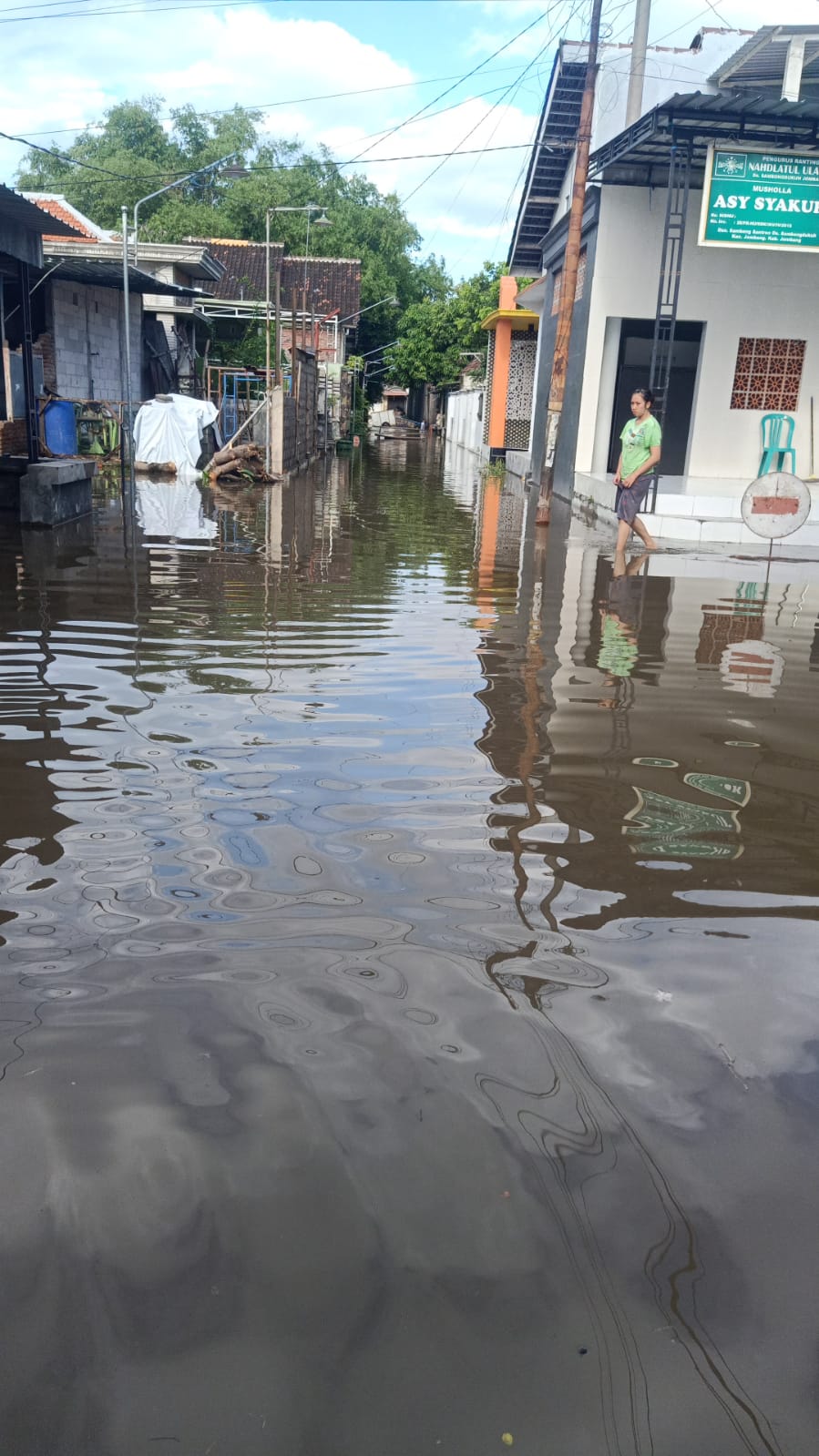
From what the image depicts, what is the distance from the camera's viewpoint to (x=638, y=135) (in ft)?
50.6

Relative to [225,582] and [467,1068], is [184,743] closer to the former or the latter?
[467,1068]

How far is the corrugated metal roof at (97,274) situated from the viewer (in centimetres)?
1983

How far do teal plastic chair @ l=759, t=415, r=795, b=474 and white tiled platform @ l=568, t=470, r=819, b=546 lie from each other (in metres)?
1.68

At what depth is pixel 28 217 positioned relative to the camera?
40.7 ft

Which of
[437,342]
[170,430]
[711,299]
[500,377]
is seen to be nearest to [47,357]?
[170,430]

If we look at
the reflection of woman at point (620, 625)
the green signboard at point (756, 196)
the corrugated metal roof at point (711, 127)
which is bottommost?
the reflection of woman at point (620, 625)

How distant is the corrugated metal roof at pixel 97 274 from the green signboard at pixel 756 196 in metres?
10.1

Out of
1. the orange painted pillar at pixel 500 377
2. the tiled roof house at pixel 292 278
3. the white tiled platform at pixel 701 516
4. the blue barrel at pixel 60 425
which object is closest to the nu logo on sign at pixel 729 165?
the white tiled platform at pixel 701 516

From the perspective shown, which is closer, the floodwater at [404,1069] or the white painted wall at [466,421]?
the floodwater at [404,1069]

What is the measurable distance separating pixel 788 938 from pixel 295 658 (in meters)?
4.23

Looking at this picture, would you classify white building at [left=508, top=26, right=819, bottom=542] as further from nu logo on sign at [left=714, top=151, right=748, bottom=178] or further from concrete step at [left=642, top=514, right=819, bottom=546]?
concrete step at [left=642, top=514, right=819, bottom=546]

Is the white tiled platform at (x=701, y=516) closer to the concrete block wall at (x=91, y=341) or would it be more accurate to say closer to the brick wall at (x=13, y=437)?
the brick wall at (x=13, y=437)

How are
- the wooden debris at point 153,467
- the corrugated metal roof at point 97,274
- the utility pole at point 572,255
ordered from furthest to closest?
the wooden debris at point 153,467 → the corrugated metal roof at point 97,274 → the utility pole at point 572,255

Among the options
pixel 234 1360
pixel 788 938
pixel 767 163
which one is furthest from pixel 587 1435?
pixel 767 163
